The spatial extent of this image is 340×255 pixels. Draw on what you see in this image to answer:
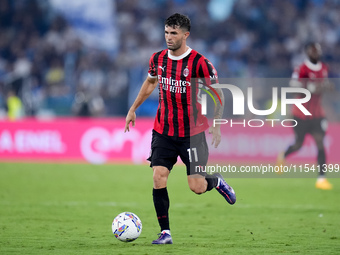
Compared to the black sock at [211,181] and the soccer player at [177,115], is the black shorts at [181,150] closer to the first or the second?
the soccer player at [177,115]

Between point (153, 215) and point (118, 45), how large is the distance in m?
14.5

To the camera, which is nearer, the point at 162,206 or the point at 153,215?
the point at 162,206

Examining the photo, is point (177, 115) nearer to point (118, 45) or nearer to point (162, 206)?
point (162, 206)

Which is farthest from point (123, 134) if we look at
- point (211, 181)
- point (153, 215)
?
point (211, 181)

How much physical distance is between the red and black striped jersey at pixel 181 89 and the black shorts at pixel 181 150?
0.06 meters

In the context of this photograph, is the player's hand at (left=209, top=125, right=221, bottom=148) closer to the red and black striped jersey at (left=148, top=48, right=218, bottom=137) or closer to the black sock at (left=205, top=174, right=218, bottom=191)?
the red and black striped jersey at (left=148, top=48, right=218, bottom=137)

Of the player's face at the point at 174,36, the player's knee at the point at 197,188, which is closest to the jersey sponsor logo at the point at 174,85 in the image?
the player's face at the point at 174,36

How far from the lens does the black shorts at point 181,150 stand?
641 cm

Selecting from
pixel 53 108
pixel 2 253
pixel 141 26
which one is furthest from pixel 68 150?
pixel 2 253

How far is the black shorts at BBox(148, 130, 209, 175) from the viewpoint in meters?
6.41

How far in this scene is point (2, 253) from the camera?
5.57 metres

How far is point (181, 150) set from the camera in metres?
6.48

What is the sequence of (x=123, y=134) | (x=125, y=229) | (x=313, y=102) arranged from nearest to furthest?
(x=125, y=229) → (x=313, y=102) → (x=123, y=134)

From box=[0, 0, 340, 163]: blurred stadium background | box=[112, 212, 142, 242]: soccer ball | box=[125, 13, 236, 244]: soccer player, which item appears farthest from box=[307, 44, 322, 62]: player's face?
box=[0, 0, 340, 163]: blurred stadium background
